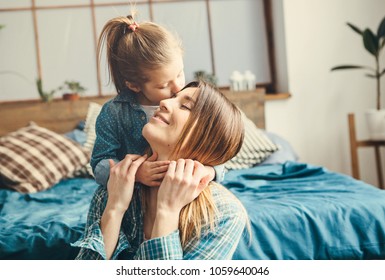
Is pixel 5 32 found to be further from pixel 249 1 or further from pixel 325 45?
pixel 325 45

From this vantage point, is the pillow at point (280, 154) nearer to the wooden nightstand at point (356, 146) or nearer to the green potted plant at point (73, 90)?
the wooden nightstand at point (356, 146)

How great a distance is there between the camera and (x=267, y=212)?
1.32 metres

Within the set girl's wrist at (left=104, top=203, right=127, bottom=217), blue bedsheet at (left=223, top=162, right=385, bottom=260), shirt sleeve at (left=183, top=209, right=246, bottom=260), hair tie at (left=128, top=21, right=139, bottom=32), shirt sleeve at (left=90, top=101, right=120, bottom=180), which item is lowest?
blue bedsheet at (left=223, top=162, right=385, bottom=260)

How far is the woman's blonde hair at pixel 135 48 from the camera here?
90 centimetres

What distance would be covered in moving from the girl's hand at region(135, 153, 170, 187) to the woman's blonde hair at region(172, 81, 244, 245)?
0.03 m

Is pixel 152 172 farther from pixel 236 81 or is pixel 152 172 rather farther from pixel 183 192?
pixel 236 81

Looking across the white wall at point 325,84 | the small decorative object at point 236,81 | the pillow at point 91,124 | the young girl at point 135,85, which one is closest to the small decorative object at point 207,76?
the small decorative object at point 236,81

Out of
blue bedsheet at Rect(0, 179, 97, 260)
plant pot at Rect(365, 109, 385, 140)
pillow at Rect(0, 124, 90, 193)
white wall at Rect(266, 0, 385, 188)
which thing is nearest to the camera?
blue bedsheet at Rect(0, 179, 97, 260)

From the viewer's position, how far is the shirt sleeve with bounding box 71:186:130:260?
0.88m

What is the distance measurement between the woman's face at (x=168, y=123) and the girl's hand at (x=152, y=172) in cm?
2

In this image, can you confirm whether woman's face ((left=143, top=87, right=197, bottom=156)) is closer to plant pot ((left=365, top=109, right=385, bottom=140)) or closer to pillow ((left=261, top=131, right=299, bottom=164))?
pillow ((left=261, top=131, right=299, bottom=164))

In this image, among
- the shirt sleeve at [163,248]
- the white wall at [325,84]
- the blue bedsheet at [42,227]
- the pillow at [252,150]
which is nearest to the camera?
the shirt sleeve at [163,248]

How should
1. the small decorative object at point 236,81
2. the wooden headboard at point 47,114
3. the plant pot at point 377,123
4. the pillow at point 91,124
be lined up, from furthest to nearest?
the small decorative object at point 236,81
the plant pot at point 377,123
the wooden headboard at point 47,114
the pillow at point 91,124

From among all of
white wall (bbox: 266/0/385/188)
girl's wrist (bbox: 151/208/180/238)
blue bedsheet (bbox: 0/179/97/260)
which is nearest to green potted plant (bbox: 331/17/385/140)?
white wall (bbox: 266/0/385/188)
